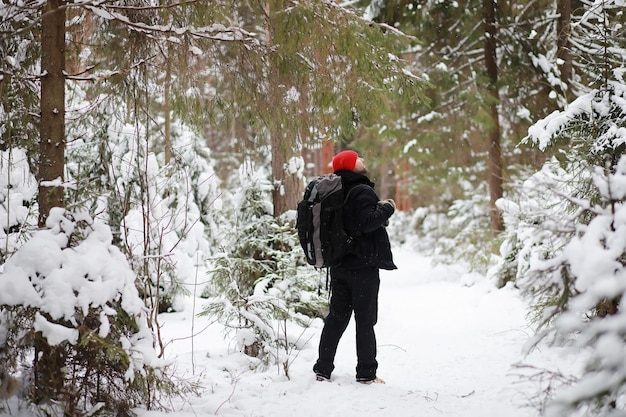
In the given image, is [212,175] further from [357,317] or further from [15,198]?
[357,317]

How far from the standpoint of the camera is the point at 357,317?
14.3 feet

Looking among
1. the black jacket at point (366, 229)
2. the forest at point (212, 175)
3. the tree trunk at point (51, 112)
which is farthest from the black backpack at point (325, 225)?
the tree trunk at point (51, 112)

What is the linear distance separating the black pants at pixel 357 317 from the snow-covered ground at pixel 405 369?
16 centimetres

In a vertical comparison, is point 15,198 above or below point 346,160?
below

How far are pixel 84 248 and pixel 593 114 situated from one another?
3964mm

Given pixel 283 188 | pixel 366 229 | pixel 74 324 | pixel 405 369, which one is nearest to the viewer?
pixel 74 324

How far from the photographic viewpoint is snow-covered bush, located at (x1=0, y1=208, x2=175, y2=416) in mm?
2846

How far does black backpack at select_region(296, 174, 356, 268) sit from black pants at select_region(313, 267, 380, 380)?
0.69 feet

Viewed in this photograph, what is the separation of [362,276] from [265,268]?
216cm

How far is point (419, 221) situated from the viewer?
19906mm

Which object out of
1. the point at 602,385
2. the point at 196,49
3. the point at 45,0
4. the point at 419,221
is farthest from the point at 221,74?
the point at 419,221

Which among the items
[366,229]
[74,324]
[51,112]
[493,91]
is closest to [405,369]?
[366,229]

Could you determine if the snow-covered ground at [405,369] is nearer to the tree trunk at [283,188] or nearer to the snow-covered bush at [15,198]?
the snow-covered bush at [15,198]

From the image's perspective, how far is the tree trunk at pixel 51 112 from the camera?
3434 mm
